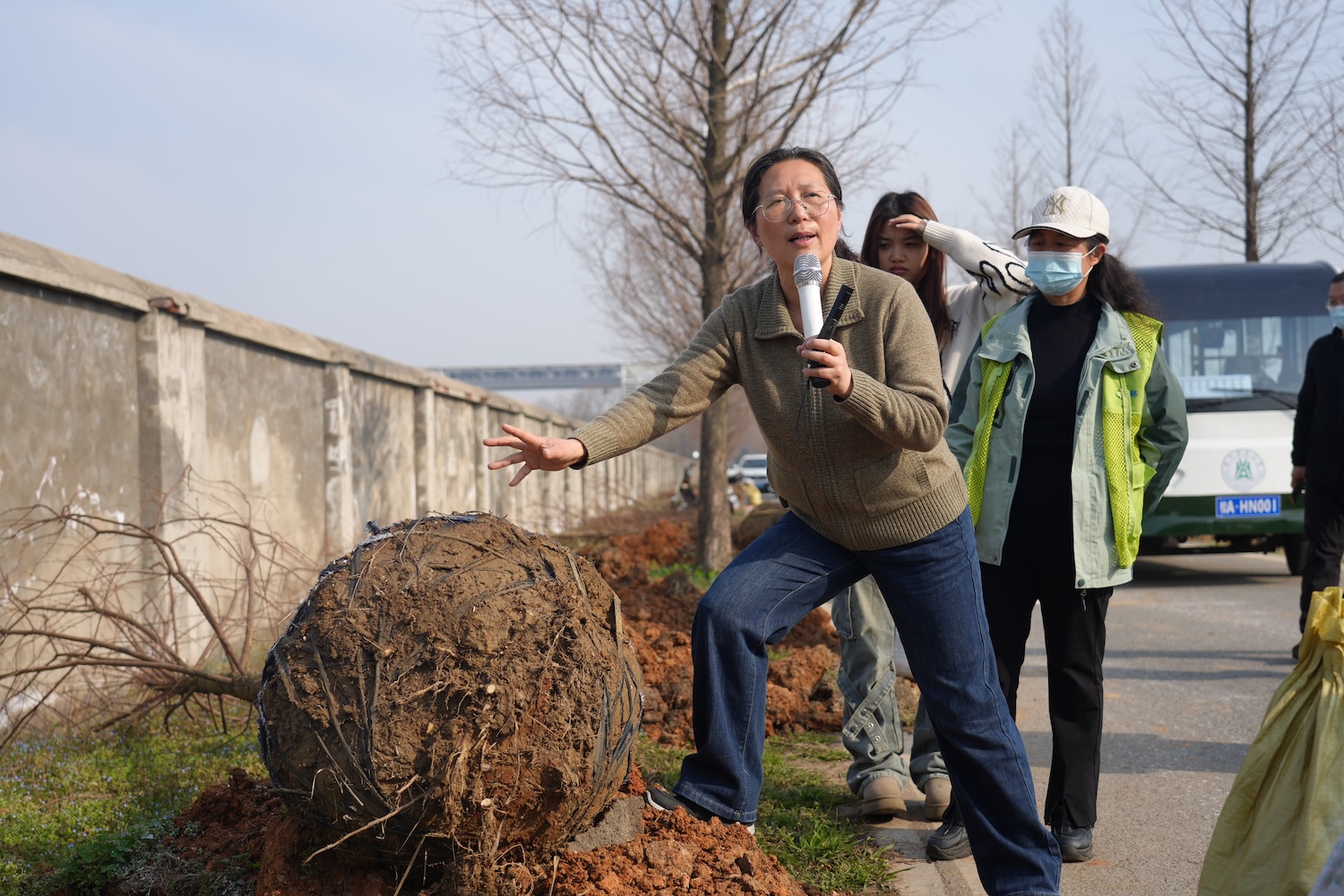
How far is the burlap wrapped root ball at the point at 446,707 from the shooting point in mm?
2727

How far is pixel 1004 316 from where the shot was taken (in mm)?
3939

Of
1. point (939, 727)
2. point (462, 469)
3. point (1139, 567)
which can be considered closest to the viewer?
point (939, 727)

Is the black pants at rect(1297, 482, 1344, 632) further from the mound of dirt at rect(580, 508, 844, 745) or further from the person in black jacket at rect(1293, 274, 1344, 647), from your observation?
the mound of dirt at rect(580, 508, 844, 745)

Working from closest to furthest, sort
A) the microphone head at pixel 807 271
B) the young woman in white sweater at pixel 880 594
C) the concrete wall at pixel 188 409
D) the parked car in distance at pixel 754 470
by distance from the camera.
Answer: the microphone head at pixel 807 271 → the young woman in white sweater at pixel 880 594 → the concrete wall at pixel 188 409 → the parked car in distance at pixel 754 470

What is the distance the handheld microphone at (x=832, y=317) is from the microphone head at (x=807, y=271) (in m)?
0.08

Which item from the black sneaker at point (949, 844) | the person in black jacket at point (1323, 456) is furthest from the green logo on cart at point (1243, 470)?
the black sneaker at point (949, 844)

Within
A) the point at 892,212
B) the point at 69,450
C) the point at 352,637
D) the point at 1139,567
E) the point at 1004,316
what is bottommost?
the point at 1139,567

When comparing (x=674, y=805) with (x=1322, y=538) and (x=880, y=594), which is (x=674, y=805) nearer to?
(x=880, y=594)

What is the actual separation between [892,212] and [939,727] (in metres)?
2.03

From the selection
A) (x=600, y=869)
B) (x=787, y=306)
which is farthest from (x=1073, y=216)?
(x=600, y=869)

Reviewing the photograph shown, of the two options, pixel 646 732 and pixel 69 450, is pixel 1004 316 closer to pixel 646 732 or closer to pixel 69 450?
pixel 646 732

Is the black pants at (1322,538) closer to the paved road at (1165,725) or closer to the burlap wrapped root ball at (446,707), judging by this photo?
the paved road at (1165,725)

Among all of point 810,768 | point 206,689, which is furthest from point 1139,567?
point 206,689

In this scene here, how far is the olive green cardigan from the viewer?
299 cm
